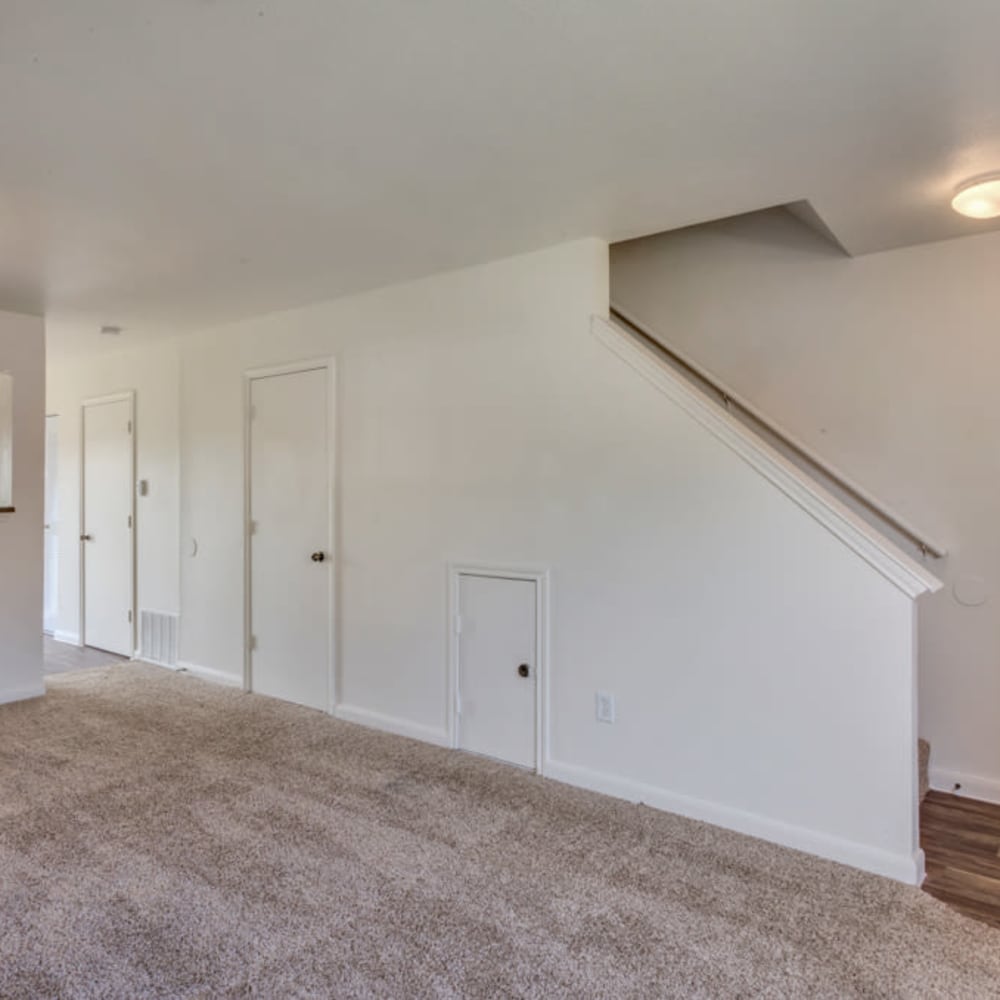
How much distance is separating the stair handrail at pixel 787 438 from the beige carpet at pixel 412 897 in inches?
55.8

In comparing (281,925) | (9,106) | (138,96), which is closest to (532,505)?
(281,925)

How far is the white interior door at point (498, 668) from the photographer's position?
312 cm

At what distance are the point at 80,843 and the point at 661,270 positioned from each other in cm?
362

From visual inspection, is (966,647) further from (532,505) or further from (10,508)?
(10,508)

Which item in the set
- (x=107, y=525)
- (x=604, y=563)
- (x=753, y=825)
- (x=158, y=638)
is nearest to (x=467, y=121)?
(x=604, y=563)

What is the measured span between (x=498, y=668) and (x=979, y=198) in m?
2.62

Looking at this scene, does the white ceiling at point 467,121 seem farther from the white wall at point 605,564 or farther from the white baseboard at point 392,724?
the white baseboard at point 392,724

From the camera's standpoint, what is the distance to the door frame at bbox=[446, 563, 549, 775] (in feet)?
10.0

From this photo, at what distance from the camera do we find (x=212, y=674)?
4.55m

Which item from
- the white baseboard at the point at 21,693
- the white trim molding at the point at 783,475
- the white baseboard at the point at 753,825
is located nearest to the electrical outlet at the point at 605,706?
the white baseboard at the point at 753,825

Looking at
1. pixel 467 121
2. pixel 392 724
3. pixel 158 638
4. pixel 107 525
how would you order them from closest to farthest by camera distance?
pixel 467 121 → pixel 392 724 → pixel 158 638 → pixel 107 525

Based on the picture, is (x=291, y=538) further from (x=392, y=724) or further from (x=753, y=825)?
(x=753, y=825)

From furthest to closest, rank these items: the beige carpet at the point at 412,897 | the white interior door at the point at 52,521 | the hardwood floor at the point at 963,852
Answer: the white interior door at the point at 52,521
the hardwood floor at the point at 963,852
the beige carpet at the point at 412,897

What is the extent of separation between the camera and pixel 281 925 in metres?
1.98
